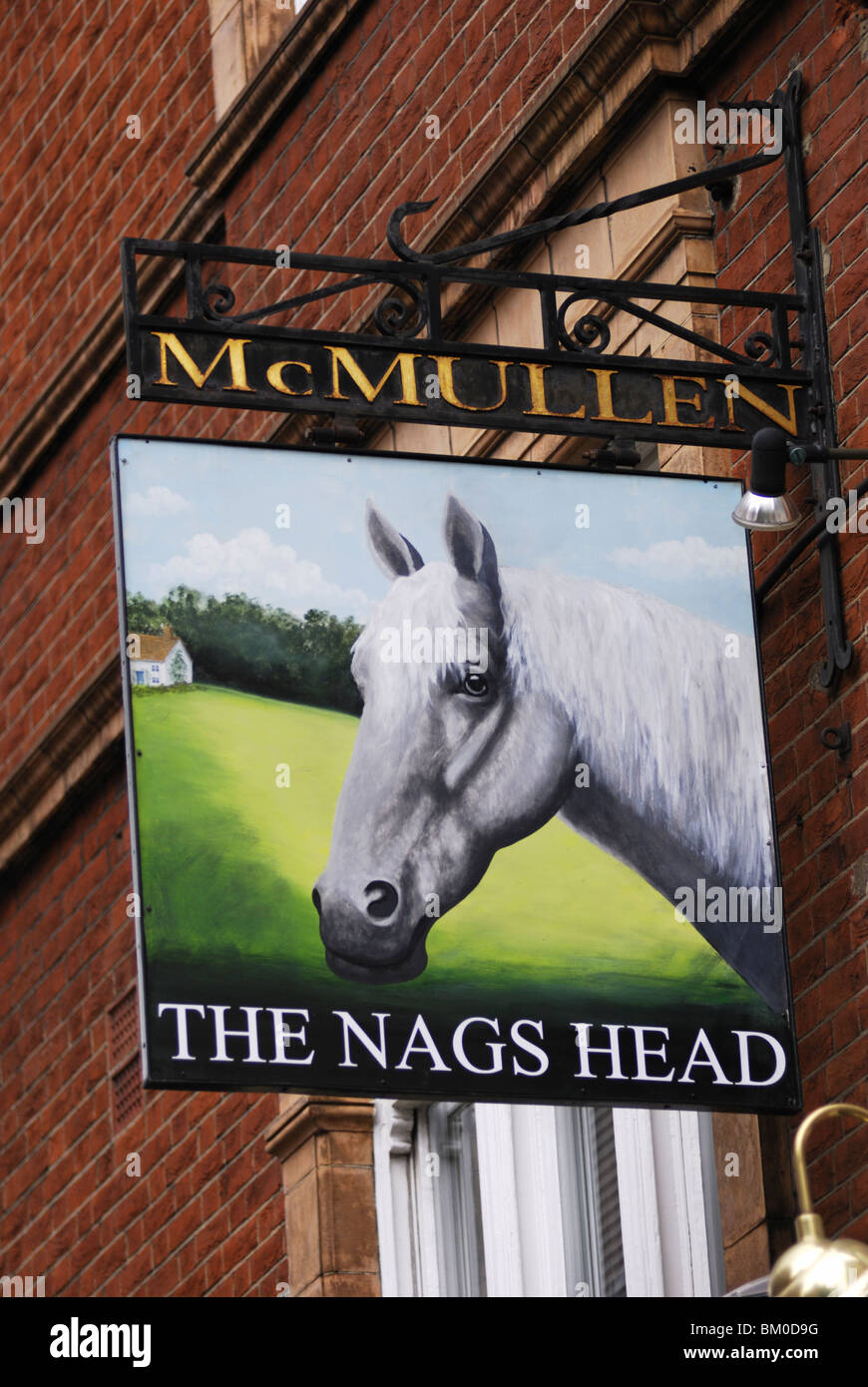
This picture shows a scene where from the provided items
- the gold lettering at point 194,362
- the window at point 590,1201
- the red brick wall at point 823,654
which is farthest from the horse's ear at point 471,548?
the window at point 590,1201

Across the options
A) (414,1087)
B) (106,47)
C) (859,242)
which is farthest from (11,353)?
(414,1087)

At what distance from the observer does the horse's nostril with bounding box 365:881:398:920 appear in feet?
31.0

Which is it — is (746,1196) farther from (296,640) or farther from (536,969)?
(296,640)

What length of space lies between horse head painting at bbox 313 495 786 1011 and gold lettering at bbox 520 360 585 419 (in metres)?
0.55

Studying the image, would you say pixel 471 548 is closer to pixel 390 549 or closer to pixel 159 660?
pixel 390 549

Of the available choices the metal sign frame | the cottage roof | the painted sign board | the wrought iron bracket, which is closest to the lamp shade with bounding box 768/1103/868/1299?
the painted sign board

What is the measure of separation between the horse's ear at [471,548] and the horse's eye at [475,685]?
11.3 inches

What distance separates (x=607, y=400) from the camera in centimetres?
1055

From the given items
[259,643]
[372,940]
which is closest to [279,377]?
[259,643]

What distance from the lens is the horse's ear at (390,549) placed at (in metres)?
10.0

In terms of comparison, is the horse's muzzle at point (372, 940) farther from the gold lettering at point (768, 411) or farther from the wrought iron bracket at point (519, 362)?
the gold lettering at point (768, 411)

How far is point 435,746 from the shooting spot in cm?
984

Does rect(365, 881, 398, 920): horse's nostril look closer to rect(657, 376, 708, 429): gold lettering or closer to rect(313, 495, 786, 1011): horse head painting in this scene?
rect(313, 495, 786, 1011): horse head painting
